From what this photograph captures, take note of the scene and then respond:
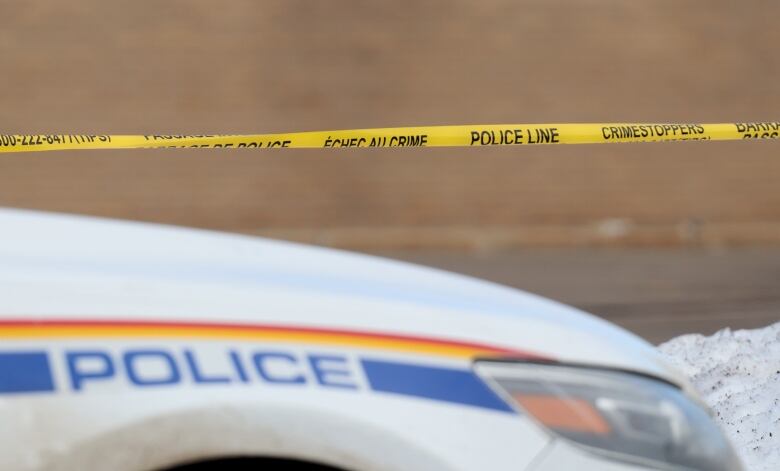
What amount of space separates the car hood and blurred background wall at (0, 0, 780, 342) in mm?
10341

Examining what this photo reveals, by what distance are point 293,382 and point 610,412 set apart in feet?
1.67

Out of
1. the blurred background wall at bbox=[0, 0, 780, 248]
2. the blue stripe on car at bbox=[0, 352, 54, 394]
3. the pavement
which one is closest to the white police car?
the blue stripe on car at bbox=[0, 352, 54, 394]

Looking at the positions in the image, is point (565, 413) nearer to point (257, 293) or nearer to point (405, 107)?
point (257, 293)

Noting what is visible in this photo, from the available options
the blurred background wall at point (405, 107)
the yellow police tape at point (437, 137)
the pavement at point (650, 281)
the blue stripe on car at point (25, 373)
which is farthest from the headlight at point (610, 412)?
the blurred background wall at point (405, 107)

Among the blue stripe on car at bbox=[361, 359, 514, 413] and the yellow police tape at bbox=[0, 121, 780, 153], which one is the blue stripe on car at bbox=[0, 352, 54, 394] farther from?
the yellow police tape at bbox=[0, 121, 780, 153]

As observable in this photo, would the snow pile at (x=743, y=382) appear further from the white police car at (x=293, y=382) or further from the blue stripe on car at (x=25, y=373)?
the blue stripe on car at (x=25, y=373)

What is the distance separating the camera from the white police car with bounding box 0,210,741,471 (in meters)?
2.21

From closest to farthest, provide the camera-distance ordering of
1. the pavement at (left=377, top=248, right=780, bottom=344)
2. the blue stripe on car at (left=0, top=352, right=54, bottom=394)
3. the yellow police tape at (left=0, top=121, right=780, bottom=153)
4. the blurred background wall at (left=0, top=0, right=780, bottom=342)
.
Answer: the blue stripe on car at (left=0, top=352, right=54, bottom=394) < the yellow police tape at (left=0, top=121, right=780, bottom=153) < the pavement at (left=377, top=248, right=780, bottom=344) < the blurred background wall at (left=0, top=0, right=780, bottom=342)

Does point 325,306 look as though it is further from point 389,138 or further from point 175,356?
point 389,138

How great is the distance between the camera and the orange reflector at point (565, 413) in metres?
2.31

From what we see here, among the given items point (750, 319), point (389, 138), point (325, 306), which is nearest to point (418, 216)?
point (750, 319)

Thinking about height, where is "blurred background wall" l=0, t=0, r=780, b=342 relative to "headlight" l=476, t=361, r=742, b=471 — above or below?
above

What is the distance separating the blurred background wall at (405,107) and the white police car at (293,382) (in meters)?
10.5

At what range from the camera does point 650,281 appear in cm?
1157
